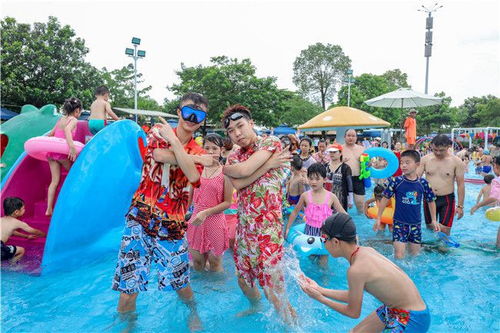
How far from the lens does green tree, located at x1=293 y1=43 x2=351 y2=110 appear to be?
4159 centimetres

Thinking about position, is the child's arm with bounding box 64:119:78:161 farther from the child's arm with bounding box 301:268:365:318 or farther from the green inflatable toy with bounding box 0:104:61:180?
the child's arm with bounding box 301:268:365:318

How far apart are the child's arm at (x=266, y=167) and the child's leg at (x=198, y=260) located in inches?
65.5

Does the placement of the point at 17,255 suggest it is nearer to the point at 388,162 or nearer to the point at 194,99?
the point at 194,99

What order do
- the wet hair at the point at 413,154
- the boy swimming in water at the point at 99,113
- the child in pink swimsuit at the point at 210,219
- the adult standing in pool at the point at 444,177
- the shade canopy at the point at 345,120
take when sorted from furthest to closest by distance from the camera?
the shade canopy at the point at 345,120 < the boy swimming in water at the point at 99,113 < the adult standing in pool at the point at 444,177 < the wet hair at the point at 413,154 < the child in pink swimsuit at the point at 210,219

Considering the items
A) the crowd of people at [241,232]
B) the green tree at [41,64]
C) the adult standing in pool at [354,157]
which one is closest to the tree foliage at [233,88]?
the green tree at [41,64]

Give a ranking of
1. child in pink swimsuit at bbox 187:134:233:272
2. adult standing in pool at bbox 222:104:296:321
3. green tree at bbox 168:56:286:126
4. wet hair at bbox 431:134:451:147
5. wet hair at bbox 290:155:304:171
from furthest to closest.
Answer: green tree at bbox 168:56:286:126
wet hair at bbox 290:155:304:171
wet hair at bbox 431:134:451:147
child in pink swimsuit at bbox 187:134:233:272
adult standing in pool at bbox 222:104:296:321

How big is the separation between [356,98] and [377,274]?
1436 inches

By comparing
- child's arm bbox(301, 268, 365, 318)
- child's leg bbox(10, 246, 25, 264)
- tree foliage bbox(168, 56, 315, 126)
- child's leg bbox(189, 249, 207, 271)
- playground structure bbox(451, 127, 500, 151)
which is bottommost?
child's leg bbox(10, 246, 25, 264)

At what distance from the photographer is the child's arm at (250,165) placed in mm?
2686

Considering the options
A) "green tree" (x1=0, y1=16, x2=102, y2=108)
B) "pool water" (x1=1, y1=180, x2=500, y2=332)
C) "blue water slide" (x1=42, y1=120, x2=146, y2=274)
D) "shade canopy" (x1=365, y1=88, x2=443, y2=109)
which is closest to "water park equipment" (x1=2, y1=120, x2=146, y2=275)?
"blue water slide" (x1=42, y1=120, x2=146, y2=274)

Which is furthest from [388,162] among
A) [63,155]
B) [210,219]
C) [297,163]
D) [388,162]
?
[63,155]

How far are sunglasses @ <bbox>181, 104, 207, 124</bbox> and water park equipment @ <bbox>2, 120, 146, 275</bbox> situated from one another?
234 centimetres

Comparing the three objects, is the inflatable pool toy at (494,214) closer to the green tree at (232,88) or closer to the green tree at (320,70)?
the green tree at (232,88)

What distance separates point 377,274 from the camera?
7.45ft
